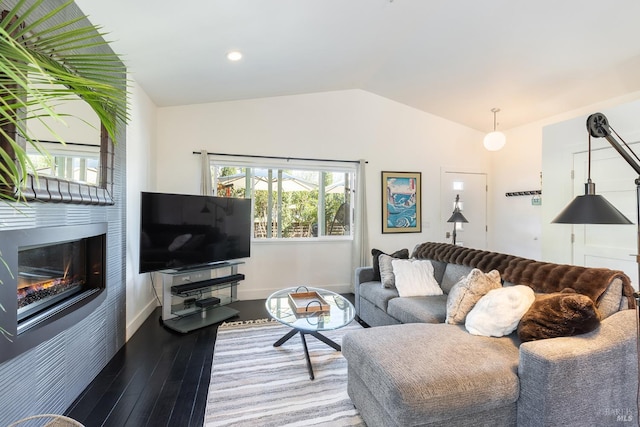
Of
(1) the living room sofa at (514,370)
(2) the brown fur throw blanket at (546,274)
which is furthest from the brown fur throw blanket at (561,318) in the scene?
(2) the brown fur throw blanket at (546,274)

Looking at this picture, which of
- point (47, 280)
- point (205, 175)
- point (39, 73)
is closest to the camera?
point (39, 73)

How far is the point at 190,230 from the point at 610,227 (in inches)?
178

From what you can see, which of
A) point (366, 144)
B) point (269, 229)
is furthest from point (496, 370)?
point (366, 144)

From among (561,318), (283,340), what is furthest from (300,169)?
(561,318)

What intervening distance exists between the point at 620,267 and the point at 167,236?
475 centimetres

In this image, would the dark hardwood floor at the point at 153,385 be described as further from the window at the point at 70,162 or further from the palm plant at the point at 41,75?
the palm plant at the point at 41,75

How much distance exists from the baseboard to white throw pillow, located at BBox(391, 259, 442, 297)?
2666 mm

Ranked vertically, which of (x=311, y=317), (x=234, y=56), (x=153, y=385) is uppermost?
(x=234, y=56)

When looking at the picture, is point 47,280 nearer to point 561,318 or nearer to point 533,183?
point 561,318

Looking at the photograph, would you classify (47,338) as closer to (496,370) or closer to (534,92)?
(496,370)

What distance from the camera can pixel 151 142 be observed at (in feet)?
12.4

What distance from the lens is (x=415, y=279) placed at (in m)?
3.04

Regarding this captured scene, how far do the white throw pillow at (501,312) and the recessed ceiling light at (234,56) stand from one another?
2933 millimetres

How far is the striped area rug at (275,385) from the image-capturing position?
1.88 meters
